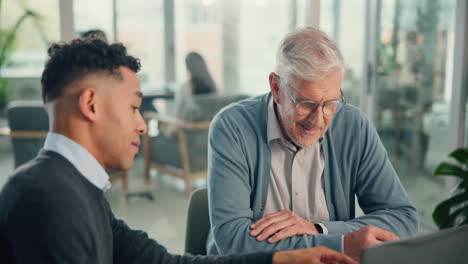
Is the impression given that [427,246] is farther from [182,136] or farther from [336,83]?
[182,136]

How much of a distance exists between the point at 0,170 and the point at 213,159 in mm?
2214

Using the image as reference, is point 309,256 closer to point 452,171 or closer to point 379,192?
point 379,192

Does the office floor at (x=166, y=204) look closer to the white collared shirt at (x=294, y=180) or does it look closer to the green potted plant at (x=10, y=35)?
the green potted plant at (x=10, y=35)

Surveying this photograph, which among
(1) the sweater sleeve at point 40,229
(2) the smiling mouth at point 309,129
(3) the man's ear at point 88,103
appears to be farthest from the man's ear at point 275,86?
(1) the sweater sleeve at point 40,229

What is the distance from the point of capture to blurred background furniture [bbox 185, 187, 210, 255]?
1.74m

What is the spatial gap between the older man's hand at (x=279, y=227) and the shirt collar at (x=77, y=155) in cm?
56

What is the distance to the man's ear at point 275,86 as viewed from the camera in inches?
65.4

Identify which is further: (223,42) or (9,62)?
(223,42)

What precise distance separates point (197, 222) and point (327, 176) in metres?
0.47

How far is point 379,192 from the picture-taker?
5.49 feet

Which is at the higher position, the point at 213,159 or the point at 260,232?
the point at 213,159

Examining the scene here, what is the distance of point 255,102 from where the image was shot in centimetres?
178

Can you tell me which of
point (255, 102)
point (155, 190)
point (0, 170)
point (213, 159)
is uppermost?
point (255, 102)

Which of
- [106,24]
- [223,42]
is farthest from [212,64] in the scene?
[106,24]
